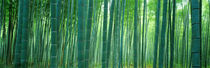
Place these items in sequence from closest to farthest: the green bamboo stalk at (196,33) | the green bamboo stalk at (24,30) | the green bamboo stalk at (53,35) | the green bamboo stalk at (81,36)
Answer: the green bamboo stalk at (196,33), the green bamboo stalk at (81,36), the green bamboo stalk at (53,35), the green bamboo stalk at (24,30)

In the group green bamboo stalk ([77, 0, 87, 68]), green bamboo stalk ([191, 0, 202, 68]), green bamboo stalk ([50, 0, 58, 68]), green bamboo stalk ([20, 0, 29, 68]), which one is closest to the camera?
green bamboo stalk ([191, 0, 202, 68])

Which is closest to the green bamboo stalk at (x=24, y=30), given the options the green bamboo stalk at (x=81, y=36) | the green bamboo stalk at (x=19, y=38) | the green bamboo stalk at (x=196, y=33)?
the green bamboo stalk at (x=19, y=38)

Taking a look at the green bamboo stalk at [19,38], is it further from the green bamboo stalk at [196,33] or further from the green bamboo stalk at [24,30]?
the green bamboo stalk at [196,33]

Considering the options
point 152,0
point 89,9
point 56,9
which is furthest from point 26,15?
point 152,0

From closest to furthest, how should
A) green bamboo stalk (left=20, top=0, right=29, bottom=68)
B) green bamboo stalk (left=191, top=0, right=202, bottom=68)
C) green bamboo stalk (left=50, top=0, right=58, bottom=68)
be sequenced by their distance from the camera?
1. green bamboo stalk (left=191, top=0, right=202, bottom=68)
2. green bamboo stalk (left=50, top=0, right=58, bottom=68)
3. green bamboo stalk (left=20, top=0, right=29, bottom=68)

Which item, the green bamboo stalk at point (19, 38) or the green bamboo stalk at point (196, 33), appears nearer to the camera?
the green bamboo stalk at point (196, 33)

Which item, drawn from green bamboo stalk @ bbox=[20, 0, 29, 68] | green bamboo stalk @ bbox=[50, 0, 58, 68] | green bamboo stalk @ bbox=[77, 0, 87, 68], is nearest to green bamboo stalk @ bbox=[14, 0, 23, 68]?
green bamboo stalk @ bbox=[20, 0, 29, 68]

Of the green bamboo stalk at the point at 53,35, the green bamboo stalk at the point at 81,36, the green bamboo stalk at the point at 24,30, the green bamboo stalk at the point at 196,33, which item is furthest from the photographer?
the green bamboo stalk at the point at 24,30

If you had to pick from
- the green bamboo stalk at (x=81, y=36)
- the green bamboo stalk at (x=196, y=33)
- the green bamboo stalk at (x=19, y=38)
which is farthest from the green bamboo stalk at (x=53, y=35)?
the green bamboo stalk at (x=196, y=33)

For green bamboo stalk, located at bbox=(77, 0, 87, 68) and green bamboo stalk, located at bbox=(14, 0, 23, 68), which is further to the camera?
green bamboo stalk, located at bbox=(14, 0, 23, 68)

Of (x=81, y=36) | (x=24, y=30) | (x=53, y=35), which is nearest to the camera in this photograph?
(x=81, y=36)

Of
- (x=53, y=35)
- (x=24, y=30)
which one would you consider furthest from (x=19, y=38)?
(x=53, y=35)

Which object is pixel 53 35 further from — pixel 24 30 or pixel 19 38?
pixel 19 38

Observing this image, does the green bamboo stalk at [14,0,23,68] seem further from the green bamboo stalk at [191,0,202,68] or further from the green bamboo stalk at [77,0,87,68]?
the green bamboo stalk at [191,0,202,68]
